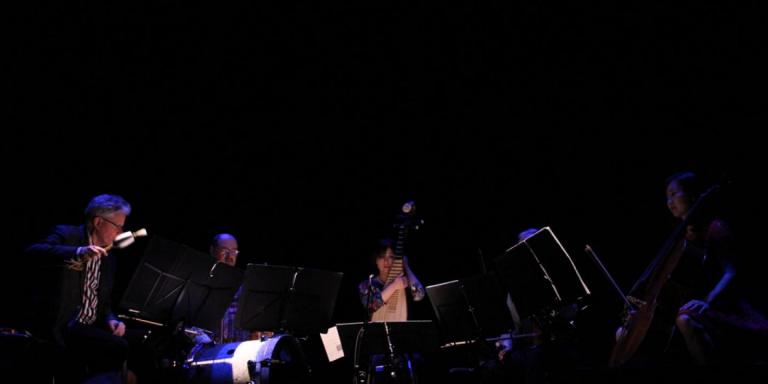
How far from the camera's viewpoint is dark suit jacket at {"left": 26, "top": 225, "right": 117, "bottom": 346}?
4.68 metres

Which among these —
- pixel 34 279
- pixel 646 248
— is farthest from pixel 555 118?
pixel 34 279

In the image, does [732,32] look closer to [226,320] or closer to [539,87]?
[539,87]

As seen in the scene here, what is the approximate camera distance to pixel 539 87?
7.68 metres

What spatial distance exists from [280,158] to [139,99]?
6.10ft

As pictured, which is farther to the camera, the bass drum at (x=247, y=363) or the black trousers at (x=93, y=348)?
the bass drum at (x=247, y=363)

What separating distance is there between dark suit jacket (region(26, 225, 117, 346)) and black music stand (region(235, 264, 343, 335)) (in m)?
1.31

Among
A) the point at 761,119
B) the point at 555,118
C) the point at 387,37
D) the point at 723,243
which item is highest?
the point at 387,37

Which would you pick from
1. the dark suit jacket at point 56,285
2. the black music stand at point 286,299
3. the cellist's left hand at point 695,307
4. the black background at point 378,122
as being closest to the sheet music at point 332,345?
the black music stand at point 286,299

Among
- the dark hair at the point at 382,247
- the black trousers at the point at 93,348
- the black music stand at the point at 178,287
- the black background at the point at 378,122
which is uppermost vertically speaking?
the black background at the point at 378,122

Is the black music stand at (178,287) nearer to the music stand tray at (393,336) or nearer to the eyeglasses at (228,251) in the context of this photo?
the music stand tray at (393,336)

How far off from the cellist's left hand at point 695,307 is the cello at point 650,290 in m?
0.20

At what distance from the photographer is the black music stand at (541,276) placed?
4.37m

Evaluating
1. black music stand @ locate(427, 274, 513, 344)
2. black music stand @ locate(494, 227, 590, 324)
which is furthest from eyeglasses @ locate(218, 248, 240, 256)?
black music stand @ locate(494, 227, 590, 324)

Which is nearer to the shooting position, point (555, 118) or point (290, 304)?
point (290, 304)
